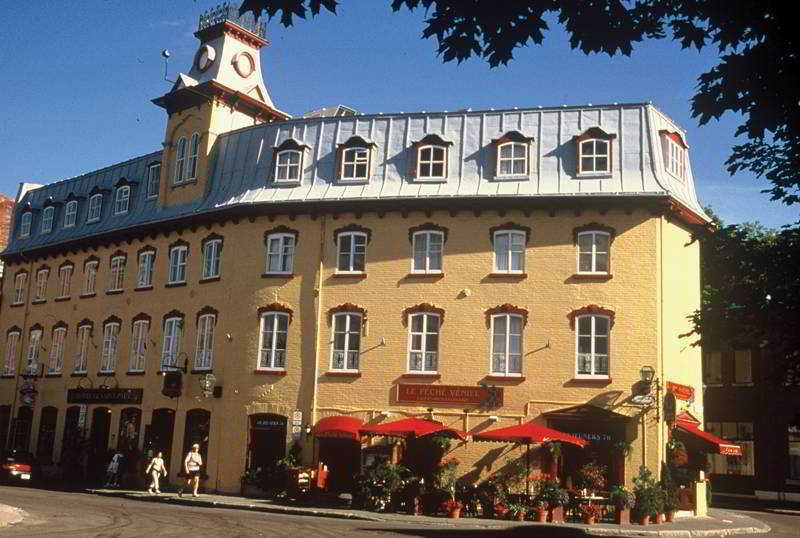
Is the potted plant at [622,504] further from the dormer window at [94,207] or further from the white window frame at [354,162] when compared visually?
the dormer window at [94,207]

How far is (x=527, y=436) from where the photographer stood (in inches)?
969

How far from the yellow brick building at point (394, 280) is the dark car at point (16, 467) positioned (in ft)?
7.20

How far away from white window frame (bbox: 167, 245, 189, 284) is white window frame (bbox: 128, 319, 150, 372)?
2.03 metres

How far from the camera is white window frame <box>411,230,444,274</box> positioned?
96.7 ft

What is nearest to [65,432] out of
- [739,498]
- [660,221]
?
[660,221]

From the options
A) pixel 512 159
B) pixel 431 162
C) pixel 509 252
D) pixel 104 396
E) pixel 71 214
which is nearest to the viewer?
pixel 509 252

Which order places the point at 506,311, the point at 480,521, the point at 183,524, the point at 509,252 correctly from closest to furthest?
the point at 183,524
the point at 480,521
the point at 506,311
the point at 509,252

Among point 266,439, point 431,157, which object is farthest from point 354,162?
point 266,439

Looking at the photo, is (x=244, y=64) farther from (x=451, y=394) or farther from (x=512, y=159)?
(x=451, y=394)

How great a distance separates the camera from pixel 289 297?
30766 mm

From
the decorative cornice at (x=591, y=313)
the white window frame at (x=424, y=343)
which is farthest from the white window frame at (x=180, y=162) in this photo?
the decorative cornice at (x=591, y=313)

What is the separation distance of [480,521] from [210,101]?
19.2 m

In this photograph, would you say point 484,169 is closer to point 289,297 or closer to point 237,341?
point 289,297

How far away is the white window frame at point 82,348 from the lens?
37.2 m
